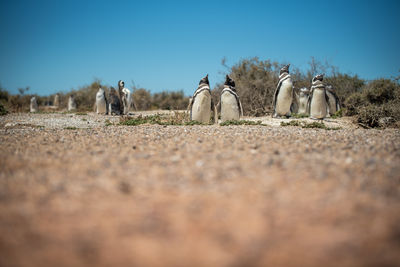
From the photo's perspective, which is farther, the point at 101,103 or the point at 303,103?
the point at 101,103

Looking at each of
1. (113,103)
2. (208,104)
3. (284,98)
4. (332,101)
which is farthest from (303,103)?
(113,103)

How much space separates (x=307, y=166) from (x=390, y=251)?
4.47 ft

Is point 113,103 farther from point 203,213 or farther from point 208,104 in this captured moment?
point 203,213

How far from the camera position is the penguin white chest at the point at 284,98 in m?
10.7

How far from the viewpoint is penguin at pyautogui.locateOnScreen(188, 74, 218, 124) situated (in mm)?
9492

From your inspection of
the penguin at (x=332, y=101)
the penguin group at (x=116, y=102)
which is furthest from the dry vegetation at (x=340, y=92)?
the penguin group at (x=116, y=102)

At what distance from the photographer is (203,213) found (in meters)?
1.76

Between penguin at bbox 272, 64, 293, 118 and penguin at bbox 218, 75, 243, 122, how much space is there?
2.07 metres

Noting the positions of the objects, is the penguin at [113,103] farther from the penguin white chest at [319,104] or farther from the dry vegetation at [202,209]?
the dry vegetation at [202,209]

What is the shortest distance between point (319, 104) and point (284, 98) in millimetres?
1558

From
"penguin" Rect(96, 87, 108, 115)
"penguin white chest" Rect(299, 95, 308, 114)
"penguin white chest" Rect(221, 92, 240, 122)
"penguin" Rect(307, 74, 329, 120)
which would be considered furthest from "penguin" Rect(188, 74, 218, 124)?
"penguin" Rect(96, 87, 108, 115)

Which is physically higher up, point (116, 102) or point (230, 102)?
point (116, 102)

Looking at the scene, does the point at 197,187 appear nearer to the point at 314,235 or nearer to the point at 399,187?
the point at 314,235

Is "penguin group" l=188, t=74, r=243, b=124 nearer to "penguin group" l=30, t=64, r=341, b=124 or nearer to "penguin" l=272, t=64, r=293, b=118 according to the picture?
"penguin group" l=30, t=64, r=341, b=124
